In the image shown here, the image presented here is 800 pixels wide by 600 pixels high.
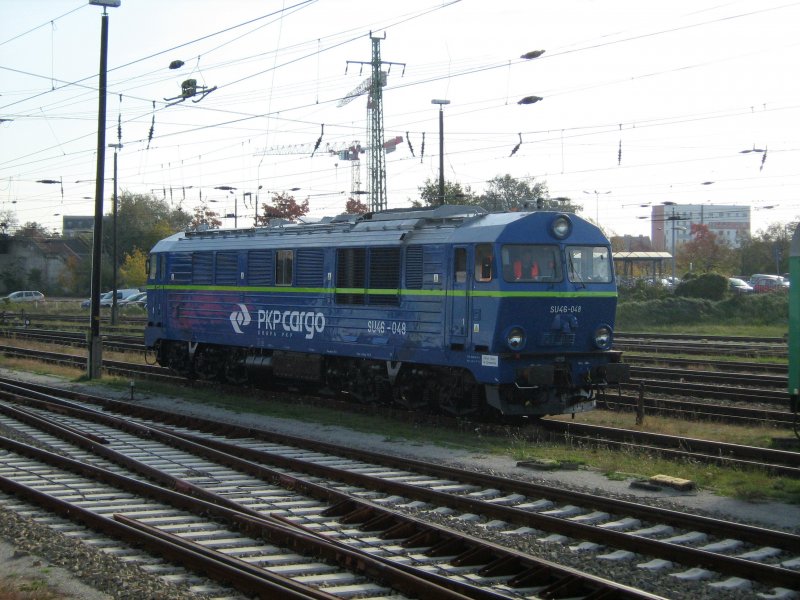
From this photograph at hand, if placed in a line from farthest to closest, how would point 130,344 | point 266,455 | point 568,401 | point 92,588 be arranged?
1. point 130,344
2. point 568,401
3. point 266,455
4. point 92,588

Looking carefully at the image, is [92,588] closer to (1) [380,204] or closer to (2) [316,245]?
(2) [316,245]

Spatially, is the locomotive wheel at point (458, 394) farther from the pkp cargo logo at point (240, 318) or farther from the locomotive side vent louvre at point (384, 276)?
the pkp cargo logo at point (240, 318)

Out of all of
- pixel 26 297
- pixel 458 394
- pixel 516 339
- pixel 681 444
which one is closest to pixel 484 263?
pixel 516 339

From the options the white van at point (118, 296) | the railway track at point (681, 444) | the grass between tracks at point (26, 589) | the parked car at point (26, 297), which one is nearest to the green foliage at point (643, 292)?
the railway track at point (681, 444)

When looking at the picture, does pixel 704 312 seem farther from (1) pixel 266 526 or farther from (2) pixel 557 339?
(1) pixel 266 526

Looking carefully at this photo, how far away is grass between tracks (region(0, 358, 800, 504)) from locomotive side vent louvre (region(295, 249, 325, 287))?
2.66 meters

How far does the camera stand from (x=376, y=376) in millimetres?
18094

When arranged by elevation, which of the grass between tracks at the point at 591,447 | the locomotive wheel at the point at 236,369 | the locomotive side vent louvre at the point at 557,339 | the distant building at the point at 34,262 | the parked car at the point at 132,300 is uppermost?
the distant building at the point at 34,262

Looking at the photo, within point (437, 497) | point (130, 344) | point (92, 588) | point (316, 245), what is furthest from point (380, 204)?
point (92, 588)

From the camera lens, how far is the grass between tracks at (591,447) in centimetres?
1133

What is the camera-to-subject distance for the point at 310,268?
19328 mm

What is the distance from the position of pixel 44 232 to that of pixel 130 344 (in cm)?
7971

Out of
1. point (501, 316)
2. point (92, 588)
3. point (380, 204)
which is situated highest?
point (380, 204)

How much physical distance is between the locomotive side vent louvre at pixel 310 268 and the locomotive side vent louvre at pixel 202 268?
3803 mm
